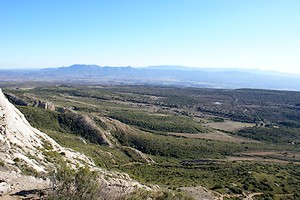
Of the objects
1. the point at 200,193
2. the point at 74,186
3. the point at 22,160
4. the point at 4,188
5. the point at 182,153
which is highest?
the point at 74,186

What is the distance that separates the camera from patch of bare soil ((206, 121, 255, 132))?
128400mm

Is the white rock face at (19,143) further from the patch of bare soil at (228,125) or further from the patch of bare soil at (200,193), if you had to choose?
the patch of bare soil at (228,125)

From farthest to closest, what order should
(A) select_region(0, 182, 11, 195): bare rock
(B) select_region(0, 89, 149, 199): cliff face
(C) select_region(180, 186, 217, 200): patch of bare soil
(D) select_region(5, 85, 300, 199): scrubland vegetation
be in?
(D) select_region(5, 85, 300, 199): scrubland vegetation < (C) select_region(180, 186, 217, 200): patch of bare soil < (B) select_region(0, 89, 149, 199): cliff face < (A) select_region(0, 182, 11, 195): bare rock

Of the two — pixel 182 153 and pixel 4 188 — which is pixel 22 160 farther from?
pixel 182 153

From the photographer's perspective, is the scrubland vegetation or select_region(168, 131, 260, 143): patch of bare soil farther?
select_region(168, 131, 260, 143): patch of bare soil

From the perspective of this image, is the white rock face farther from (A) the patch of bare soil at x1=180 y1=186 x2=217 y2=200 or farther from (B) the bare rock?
(A) the patch of bare soil at x1=180 y1=186 x2=217 y2=200

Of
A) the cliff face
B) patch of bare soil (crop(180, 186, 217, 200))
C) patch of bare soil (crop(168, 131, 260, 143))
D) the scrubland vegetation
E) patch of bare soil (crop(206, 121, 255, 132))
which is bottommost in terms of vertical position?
patch of bare soil (crop(206, 121, 255, 132))

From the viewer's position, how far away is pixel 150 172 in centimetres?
5275

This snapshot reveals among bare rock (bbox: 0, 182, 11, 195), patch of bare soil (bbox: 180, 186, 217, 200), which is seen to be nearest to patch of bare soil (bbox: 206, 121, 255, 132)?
patch of bare soil (bbox: 180, 186, 217, 200)

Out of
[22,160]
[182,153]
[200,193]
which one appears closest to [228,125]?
[182,153]

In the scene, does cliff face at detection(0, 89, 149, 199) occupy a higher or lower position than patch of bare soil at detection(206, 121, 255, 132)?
higher

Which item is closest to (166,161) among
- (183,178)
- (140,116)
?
(183,178)

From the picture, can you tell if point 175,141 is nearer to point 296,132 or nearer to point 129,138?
point 129,138

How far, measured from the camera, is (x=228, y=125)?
447 ft
